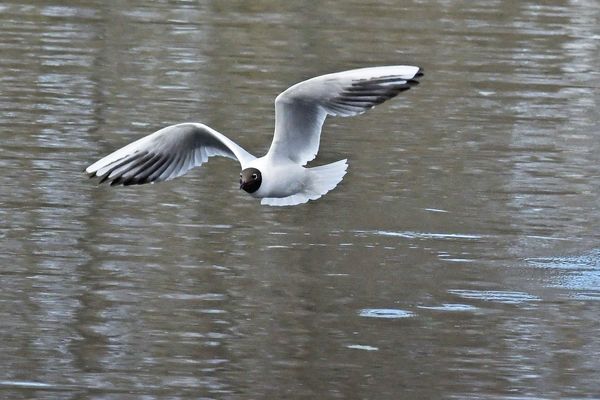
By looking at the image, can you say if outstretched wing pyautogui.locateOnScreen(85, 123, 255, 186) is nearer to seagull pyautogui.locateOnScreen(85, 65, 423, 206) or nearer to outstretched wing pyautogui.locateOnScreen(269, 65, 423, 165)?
seagull pyautogui.locateOnScreen(85, 65, 423, 206)

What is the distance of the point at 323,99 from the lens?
753 centimetres

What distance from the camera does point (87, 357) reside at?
22.8ft

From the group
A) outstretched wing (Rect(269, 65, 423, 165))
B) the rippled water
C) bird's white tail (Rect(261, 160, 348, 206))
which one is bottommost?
the rippled water

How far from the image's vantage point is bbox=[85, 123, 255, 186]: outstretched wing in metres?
7.76

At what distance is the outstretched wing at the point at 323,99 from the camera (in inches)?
287

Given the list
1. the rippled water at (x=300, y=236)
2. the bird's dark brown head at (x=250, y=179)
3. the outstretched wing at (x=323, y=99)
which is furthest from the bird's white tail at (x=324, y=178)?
the rippled water at (x=300, y=236)

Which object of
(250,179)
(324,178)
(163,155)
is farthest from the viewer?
(163,155)

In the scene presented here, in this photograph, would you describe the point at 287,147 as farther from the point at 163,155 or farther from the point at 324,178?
the point at 163,155

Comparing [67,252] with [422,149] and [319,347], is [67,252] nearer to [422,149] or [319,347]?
[319,347]

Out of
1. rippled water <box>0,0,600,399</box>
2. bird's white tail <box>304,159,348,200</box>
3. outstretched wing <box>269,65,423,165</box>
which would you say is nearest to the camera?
rippled water <box>0,0,600,399</box>

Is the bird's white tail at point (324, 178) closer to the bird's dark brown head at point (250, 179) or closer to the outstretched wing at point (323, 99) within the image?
the outstretched wing at point (323, 99)

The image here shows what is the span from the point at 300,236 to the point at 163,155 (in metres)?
1.34

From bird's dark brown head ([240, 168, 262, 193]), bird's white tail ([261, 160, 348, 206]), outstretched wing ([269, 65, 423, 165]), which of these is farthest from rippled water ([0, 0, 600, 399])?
outstretched wing ([269, 65, 423, 165])

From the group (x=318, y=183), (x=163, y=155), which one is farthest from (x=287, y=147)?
(x=163, y=155)
